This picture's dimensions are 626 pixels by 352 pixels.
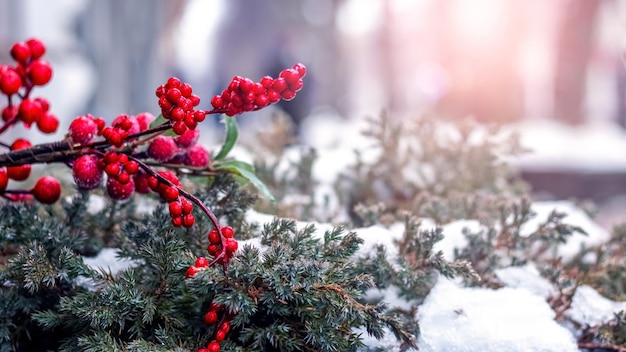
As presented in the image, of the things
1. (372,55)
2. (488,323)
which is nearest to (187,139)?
(488,323)

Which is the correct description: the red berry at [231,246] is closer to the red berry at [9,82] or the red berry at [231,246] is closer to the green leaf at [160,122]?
the green leaf at [160,122]

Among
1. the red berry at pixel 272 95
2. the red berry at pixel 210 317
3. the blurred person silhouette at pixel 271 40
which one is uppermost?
the blurred person silhouette at pixel 271 40

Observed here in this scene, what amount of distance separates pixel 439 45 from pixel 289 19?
3973mm

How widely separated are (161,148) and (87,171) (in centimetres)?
8

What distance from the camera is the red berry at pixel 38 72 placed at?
611 millimetres

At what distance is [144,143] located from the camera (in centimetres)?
62

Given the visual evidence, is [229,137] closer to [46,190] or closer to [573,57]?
[46,190]

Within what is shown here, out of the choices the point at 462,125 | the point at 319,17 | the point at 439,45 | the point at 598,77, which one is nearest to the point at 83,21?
the point at 462,125

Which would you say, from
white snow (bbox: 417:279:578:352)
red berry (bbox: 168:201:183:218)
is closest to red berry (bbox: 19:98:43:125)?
red berry (bbox: 168:201:183:218)

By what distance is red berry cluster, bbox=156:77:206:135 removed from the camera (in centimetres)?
53

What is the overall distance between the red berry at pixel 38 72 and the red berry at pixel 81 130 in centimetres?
6

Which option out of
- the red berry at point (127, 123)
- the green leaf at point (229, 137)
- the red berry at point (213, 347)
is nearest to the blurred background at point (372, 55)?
the green leaf at point (229, 137)

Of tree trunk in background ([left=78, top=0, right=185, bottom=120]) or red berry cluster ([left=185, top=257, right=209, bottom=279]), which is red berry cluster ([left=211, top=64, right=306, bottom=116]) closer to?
red berry cluster ([left=185, top=257, right=209, bottom=279])

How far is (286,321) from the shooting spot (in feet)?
1.88
